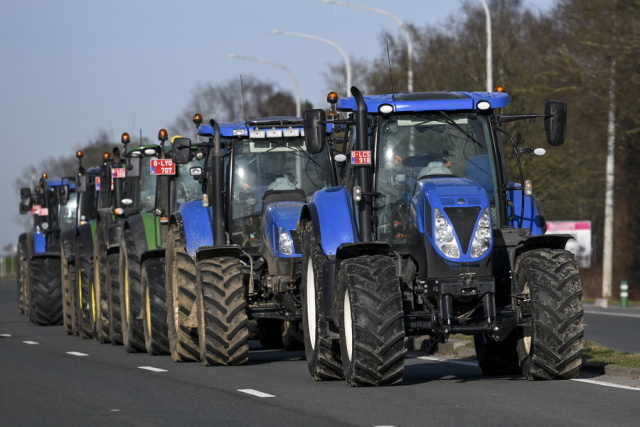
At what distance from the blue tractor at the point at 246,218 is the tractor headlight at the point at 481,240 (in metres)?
4.28

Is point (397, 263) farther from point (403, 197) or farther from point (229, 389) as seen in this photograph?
point (229, 389)

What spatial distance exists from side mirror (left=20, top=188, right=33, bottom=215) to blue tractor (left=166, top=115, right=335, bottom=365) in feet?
47.5

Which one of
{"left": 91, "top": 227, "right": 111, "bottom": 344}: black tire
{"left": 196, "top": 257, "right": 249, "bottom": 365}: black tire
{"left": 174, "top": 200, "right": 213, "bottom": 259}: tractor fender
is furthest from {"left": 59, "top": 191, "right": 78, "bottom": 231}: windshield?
{"left": 196, "top": 257, "right": 249, "bottom": 365}: black tire

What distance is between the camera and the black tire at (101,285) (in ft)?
81.6

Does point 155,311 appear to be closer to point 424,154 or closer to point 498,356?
point 498,356

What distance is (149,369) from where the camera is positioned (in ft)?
60.1

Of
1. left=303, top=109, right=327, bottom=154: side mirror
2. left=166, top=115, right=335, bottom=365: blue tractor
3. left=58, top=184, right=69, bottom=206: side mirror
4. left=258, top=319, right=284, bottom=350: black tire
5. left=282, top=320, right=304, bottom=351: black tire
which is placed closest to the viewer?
left=303, top=109, right=327, bottom=154: side mirror

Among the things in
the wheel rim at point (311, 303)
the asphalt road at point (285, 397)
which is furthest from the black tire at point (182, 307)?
the wheel rim at point (311, 303)

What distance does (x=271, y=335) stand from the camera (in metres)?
22.5

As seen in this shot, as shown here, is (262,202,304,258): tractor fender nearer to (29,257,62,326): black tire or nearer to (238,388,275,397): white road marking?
(238,388,275,397): white road marking

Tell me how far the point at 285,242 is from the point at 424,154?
345 centimetres

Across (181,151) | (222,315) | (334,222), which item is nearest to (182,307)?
(222,315)

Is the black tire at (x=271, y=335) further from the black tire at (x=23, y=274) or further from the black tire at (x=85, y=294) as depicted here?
the black tire at (x=23, y=274)

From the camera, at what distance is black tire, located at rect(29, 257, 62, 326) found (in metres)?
31.6
